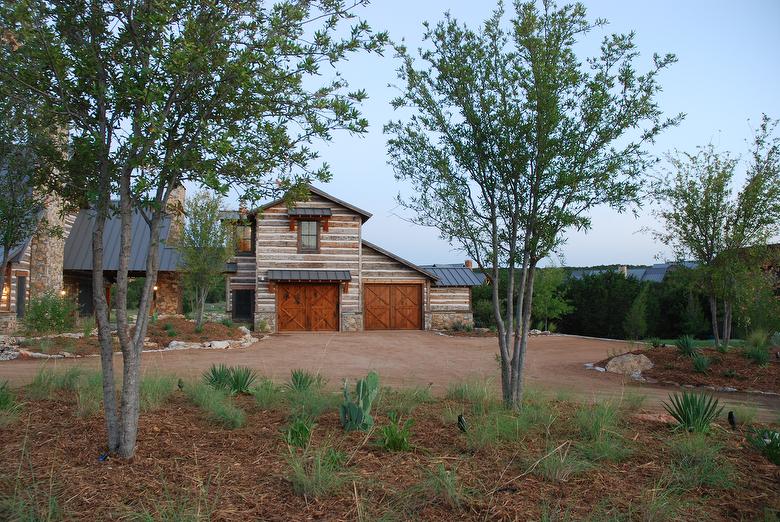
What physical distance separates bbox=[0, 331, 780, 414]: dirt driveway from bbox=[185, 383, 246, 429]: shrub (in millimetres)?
3786

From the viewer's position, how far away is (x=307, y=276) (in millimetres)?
25344

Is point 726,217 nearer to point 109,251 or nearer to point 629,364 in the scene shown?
point 629,364

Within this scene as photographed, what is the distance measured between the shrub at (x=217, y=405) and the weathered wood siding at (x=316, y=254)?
60.8ft

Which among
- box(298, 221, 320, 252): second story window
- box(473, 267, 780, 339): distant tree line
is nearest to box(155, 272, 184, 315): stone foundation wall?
box(298, 221, 320, 252): second story window

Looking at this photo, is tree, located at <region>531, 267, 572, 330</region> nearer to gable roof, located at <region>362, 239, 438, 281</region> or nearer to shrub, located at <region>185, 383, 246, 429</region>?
gable roof, located at <region>362, 239, 438, 281</region>

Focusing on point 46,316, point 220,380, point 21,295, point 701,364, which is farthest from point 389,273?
point 220,380

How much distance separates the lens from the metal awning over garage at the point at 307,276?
25.1m

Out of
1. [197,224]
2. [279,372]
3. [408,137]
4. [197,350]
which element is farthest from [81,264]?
[408,137]

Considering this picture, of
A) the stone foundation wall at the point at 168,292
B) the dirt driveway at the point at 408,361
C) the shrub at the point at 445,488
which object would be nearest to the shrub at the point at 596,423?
the shrub at the point at 445,488

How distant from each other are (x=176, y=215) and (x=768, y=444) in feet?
20.0

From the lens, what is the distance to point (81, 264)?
25078 millimetres

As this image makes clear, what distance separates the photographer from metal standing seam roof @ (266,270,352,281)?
25094 millimetres

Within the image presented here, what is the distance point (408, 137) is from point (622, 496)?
15.9ft

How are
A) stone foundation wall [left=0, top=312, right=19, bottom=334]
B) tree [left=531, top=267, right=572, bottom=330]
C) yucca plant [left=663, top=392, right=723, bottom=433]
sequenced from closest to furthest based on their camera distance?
1. yucca plant [left=663, top=392, right=723, bottom=433]
2. stone foundation wall [left=0, top=312, right=19, bottom=334]
3. tree [left=531, top=267, right=572, bottom=330]
